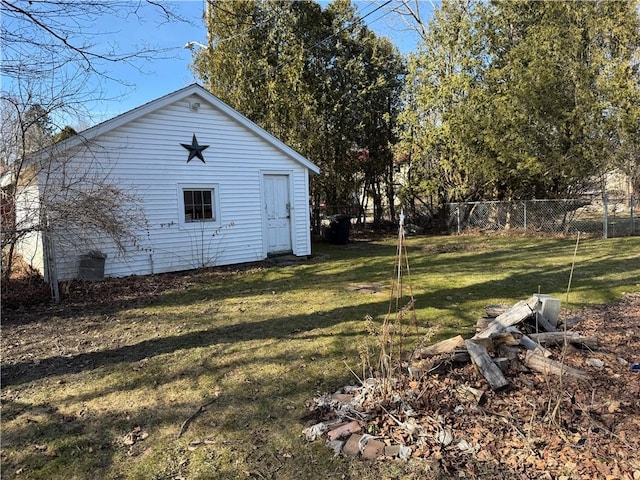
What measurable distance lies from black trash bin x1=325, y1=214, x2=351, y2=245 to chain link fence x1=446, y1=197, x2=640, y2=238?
5.02 m

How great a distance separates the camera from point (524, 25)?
567 inches

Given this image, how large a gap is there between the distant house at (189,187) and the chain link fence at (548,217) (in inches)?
321

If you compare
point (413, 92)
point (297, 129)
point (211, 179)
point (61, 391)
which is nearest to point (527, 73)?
point (413, 92)

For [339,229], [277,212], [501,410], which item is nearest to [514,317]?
[501,410]

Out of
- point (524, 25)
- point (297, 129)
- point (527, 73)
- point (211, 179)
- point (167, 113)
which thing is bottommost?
point (211, 179)

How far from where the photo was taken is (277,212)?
10625mm

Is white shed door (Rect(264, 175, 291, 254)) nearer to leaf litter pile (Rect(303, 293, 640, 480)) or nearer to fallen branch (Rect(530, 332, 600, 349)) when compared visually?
leaf litter pile (Rect(303, 293, 640, 480))

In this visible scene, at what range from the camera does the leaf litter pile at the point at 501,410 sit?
7.61 feet

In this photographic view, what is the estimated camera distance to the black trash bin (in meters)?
13.9

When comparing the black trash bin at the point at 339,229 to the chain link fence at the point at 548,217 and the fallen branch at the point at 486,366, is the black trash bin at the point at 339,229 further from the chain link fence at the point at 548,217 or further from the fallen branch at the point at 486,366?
the fallen branch at the point at 486,366

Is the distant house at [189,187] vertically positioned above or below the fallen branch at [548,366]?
above

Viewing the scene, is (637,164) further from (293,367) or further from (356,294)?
(293,367)

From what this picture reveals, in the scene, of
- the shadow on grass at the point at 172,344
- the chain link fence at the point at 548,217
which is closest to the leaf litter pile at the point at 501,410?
the shadow on grass at the point at 172,344

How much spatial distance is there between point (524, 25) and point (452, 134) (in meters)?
4.55
